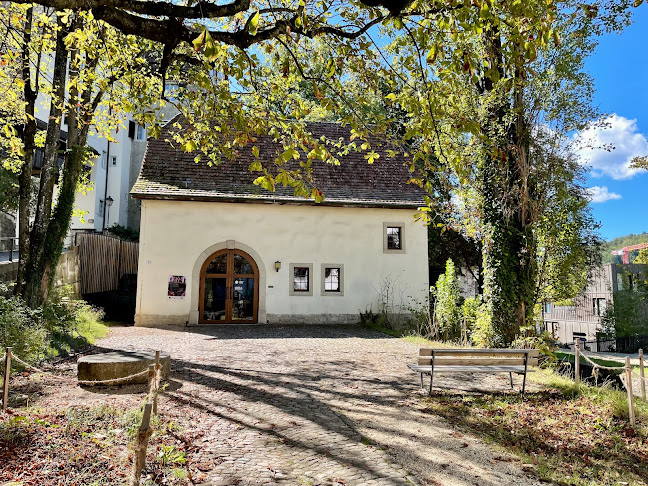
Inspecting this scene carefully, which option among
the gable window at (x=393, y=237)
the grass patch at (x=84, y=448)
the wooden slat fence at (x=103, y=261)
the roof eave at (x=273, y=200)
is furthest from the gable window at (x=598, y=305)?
the grass patch at (x=84, y=448)

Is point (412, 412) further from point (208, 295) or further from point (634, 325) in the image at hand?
point (634, 325)

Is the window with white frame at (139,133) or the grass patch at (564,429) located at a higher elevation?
the window with white frame at (139,133)

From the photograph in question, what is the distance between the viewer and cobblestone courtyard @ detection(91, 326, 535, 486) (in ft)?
13.6

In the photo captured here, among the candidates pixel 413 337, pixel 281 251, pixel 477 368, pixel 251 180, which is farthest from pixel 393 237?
pixel 477 368

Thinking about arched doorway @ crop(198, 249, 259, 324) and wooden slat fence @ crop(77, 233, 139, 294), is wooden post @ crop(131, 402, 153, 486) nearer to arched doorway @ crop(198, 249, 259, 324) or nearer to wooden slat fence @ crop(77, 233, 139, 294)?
arched doorway @ crop(198, 249, 259, 324)

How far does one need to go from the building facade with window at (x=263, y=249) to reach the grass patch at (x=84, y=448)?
11860 mm

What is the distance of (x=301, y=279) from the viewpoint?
17984 mm

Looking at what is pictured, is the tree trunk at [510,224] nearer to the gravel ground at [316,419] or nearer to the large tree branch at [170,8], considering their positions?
the gravel ground at [316,419]

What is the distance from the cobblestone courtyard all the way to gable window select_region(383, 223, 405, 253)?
8.26 metres

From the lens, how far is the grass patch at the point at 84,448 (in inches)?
147

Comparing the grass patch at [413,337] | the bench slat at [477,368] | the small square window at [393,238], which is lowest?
the grass patch at [413,337]

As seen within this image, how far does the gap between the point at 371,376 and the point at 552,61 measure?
7.81 m

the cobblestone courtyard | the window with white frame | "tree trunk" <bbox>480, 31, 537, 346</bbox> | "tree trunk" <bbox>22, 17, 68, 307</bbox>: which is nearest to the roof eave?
"tree trunk" <bbox>22, 17, 68, 307</bbox>

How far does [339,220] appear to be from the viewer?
18.3m
